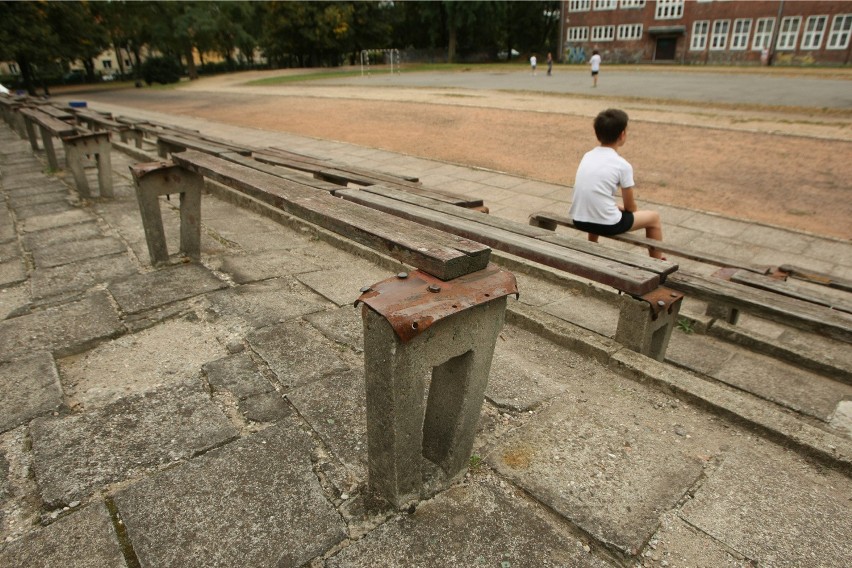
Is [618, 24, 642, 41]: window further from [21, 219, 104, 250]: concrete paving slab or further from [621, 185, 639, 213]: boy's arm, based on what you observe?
[21, 219, 104, 250]: concrete paving slab

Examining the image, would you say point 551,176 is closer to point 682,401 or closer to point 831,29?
point 682,401

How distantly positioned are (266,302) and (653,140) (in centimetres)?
963

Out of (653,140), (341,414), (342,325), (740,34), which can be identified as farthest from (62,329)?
(740,34)

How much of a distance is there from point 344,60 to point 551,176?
5145 centimetres

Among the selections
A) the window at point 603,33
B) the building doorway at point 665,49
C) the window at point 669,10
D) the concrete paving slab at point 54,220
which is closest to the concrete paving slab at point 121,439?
the concrete paving slab at point 54,220

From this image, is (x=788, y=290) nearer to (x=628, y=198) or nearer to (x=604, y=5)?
(x=628, y=198)

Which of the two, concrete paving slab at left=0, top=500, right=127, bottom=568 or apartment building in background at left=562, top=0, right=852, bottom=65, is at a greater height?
apartment building in background at left=562, top=0, right=852, bottom=65

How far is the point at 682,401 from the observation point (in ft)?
7.04

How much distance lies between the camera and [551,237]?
256 cm

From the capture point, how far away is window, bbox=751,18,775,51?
4024 centimetres

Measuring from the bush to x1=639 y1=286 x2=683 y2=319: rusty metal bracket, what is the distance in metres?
42.6

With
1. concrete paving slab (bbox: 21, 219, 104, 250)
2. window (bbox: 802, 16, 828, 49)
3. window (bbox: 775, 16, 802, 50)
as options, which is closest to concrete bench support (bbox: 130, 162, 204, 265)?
concrete paving slab (bbox: 21, 219, 104, 250)

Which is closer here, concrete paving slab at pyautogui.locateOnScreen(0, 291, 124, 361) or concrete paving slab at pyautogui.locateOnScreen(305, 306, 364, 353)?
concrete paving slab at pyautogui.locateOnScreen(0, 291, 124, 361)

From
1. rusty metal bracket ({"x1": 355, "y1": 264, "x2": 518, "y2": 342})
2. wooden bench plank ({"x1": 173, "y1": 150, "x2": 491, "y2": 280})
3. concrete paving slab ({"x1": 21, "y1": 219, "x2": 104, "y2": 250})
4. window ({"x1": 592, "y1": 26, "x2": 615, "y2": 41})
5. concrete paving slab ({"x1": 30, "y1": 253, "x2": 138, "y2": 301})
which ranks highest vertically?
window ({"x1": 592, "y1": 26, "x2": 615, "y2": 41})
